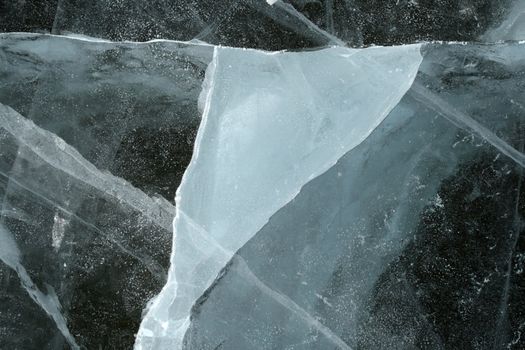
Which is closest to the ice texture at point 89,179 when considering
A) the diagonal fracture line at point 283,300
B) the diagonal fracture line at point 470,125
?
the diagonal fracture line at point 283,300

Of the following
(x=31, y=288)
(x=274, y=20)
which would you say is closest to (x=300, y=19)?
(x=274, y=20)

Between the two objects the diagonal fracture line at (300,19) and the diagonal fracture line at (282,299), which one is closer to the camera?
the diagonal fracture line at (282,299)

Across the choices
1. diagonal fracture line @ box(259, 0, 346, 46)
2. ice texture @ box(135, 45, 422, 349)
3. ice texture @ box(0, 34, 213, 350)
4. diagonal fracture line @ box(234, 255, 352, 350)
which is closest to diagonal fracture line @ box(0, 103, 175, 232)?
ice texture @ box(0, 34, 213, 350)

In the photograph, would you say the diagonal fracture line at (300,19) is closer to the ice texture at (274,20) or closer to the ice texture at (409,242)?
the ice texture at (274,20)

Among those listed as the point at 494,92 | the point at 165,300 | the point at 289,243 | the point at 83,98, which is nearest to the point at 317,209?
the point at 289,243

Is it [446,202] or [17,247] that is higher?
[446,202]

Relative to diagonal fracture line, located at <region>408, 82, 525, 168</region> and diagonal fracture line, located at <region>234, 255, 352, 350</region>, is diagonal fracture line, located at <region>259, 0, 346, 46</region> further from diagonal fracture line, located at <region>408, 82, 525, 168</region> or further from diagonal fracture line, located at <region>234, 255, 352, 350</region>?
diagonal fracture line, located at <region>234, 255, 352, 350</region>

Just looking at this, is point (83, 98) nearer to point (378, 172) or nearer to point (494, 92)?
point (378, 172)
